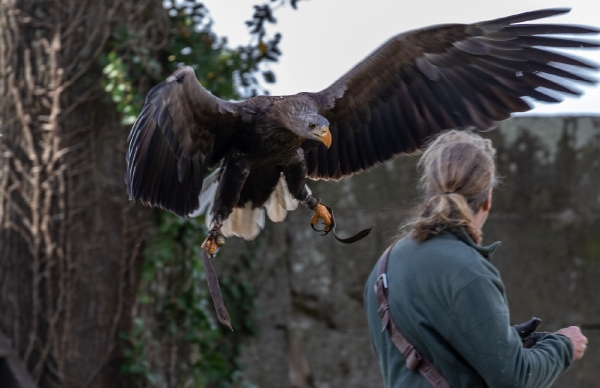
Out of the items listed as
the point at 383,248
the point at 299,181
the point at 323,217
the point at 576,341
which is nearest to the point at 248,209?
the point at 299,181

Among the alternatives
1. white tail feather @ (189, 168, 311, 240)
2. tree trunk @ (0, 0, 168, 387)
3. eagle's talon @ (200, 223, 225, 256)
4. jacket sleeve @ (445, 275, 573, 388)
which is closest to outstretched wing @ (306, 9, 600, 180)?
white tail feather @ (189, 168, 311, 240)

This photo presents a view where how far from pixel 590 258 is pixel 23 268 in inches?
132

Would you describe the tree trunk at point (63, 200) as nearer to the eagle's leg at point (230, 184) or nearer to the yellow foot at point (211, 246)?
the eagle's leg at point (230, 184)

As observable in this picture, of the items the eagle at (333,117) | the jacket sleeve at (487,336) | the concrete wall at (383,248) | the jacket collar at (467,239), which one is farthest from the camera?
the concrete wall at (383,248)

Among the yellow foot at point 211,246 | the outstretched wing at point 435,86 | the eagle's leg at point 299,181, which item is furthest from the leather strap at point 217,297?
the outstretched wing at point 435,86

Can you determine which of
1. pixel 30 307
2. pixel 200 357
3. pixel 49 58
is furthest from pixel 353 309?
pixel 49 58

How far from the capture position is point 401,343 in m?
1.95

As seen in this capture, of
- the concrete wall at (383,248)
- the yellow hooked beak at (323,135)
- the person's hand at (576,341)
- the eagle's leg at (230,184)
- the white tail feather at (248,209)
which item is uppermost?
the yellow hooked beak at (323,135)

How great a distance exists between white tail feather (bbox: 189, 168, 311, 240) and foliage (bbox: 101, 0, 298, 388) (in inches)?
32.3

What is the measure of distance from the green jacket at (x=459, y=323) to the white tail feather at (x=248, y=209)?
131cm

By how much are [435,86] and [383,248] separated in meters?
1.75

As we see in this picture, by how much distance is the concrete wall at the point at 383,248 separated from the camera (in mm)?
5016

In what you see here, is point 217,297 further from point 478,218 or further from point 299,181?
point 299,181

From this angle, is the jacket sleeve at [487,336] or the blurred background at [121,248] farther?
the blurred background at [121,248]
